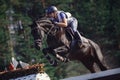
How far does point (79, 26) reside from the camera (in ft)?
76.1

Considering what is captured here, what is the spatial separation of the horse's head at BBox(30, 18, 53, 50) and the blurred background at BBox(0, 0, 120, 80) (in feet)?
32.0

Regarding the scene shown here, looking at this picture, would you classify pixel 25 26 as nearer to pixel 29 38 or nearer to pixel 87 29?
pixel 29 38

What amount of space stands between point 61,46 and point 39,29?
1.08 metres

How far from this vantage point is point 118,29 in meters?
22.5

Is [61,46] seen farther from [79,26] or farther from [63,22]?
[79,26]

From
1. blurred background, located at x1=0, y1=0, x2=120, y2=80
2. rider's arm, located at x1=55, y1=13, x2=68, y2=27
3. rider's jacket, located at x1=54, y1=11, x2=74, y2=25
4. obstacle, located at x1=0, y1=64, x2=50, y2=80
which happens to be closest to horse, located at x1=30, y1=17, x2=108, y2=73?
rider's arm, located at x1=55, y1=13, x2=68, y2=27

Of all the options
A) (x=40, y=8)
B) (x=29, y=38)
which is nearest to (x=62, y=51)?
(x=29, y=38)

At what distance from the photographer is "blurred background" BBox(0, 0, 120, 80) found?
22.0 m

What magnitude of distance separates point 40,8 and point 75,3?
7.46ft

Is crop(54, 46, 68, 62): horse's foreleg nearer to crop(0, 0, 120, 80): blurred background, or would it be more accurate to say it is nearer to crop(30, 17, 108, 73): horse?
crop(30, 17, 108, 73): horse

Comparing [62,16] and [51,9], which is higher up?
[51,9]

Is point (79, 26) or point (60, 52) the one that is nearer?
→ point (60, 52)

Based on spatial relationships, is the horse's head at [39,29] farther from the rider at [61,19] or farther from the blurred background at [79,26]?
the blurred background at [79,26]

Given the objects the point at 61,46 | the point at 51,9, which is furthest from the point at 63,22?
the point at 61,46
